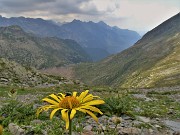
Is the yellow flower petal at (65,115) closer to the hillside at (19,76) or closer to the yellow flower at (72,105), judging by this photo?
the yellow flower at (72,105)

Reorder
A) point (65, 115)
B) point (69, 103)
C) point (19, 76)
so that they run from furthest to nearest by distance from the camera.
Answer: point (19, 76), point (69, 103), point (65, 115)

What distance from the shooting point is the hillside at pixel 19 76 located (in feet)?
161

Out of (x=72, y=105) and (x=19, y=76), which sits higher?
(x=19, y=76)

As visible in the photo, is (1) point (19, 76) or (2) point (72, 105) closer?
(2) point (72, 105)

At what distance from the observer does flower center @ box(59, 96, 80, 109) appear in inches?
168

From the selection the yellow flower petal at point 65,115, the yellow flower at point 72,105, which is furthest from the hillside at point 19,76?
the yellow flower petal at point 65,115

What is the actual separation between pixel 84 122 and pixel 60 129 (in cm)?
238

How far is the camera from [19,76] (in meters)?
52.1

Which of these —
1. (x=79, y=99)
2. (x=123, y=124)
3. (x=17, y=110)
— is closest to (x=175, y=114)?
(x=123, y=124)

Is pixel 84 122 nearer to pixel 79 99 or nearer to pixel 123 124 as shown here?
pixel 123 124

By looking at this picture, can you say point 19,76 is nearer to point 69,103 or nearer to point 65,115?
point 69,103

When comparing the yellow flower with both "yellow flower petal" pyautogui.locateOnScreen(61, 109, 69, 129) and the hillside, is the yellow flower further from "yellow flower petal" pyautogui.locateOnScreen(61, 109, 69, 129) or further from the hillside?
the hillside

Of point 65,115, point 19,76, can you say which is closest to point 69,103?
point 65,115

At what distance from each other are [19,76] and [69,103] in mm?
49052
